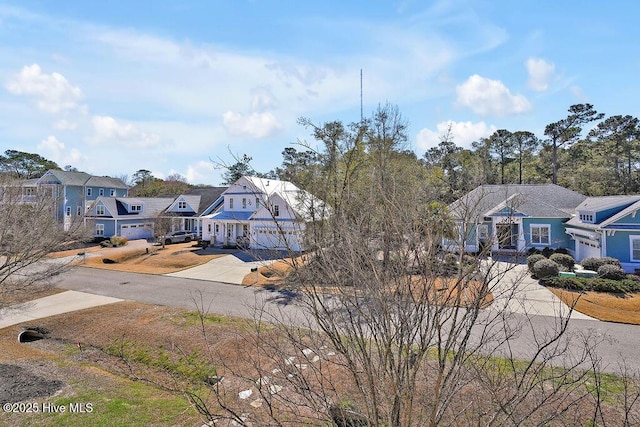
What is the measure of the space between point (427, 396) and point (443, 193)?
562 centimetres

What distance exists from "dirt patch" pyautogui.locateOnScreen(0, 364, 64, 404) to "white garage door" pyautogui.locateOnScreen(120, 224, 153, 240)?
1199 inches

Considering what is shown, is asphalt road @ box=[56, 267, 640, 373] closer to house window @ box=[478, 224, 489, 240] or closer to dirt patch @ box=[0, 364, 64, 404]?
house window @ box=[478, 224, 489, 240]

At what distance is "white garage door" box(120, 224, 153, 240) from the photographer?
37500mm

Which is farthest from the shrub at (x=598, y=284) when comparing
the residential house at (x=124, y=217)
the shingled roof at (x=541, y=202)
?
the residential house at (x=124, y=217)

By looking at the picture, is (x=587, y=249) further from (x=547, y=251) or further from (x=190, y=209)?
(x=190, y=209)

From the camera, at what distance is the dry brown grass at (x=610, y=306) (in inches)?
503

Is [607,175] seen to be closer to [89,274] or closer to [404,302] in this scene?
[404,302]

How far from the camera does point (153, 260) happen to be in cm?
2670

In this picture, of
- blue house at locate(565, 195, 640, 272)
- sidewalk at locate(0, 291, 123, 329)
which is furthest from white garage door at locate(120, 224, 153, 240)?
blue house at locate(565, 195, 640, 272)

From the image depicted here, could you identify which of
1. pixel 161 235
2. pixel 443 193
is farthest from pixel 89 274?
pixel 443 193

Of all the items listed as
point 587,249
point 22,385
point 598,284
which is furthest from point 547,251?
point 22,385

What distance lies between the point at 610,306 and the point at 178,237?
34.1 m

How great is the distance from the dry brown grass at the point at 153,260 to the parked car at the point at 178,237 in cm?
307

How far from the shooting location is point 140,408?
7953mm
